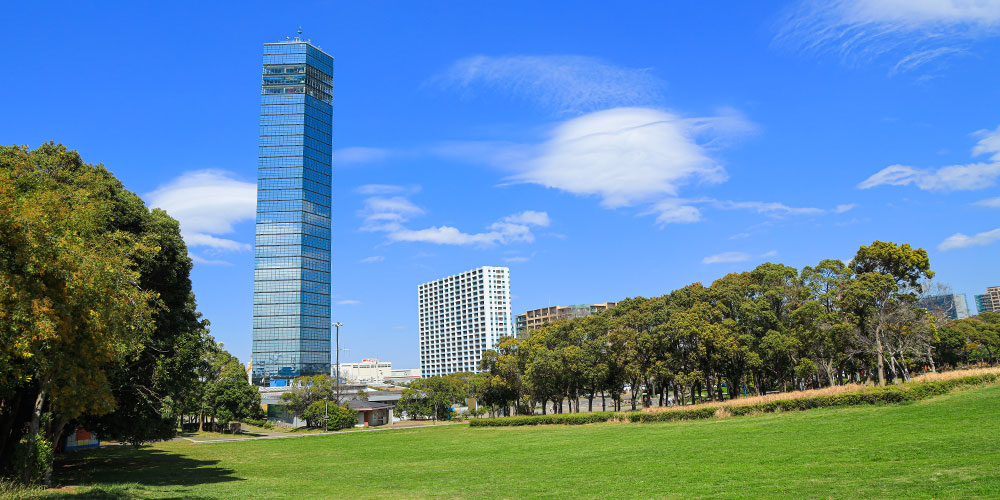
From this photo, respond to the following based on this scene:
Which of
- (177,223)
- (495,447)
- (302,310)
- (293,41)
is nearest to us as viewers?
(177,223)

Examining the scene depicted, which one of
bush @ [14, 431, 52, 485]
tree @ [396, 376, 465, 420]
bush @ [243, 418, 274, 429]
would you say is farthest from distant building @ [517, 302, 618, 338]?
bush @ [14, 431, 52, 485]

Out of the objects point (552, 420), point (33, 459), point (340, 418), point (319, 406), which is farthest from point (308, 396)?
point (33, 459)

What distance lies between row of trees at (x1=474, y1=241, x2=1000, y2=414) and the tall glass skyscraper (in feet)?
319

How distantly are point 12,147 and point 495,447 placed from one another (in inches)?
984

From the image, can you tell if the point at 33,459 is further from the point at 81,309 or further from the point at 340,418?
the point at 340,418

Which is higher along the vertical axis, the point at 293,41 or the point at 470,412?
the point at 293,41

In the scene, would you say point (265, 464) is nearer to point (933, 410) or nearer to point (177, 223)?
point (177, 223)

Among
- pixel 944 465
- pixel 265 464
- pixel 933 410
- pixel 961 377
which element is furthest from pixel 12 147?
pixel 961 377

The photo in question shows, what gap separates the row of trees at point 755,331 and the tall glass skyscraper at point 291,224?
319 ft

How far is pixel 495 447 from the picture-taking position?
102ft

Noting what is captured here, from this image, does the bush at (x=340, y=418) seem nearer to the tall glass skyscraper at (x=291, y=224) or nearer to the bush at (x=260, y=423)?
the bush at (x=260, y=423)

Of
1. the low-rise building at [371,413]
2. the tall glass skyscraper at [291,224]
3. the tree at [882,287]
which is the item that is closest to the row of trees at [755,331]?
the tree at [882,287]

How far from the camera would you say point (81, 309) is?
1315cm

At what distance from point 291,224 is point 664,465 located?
442ft
